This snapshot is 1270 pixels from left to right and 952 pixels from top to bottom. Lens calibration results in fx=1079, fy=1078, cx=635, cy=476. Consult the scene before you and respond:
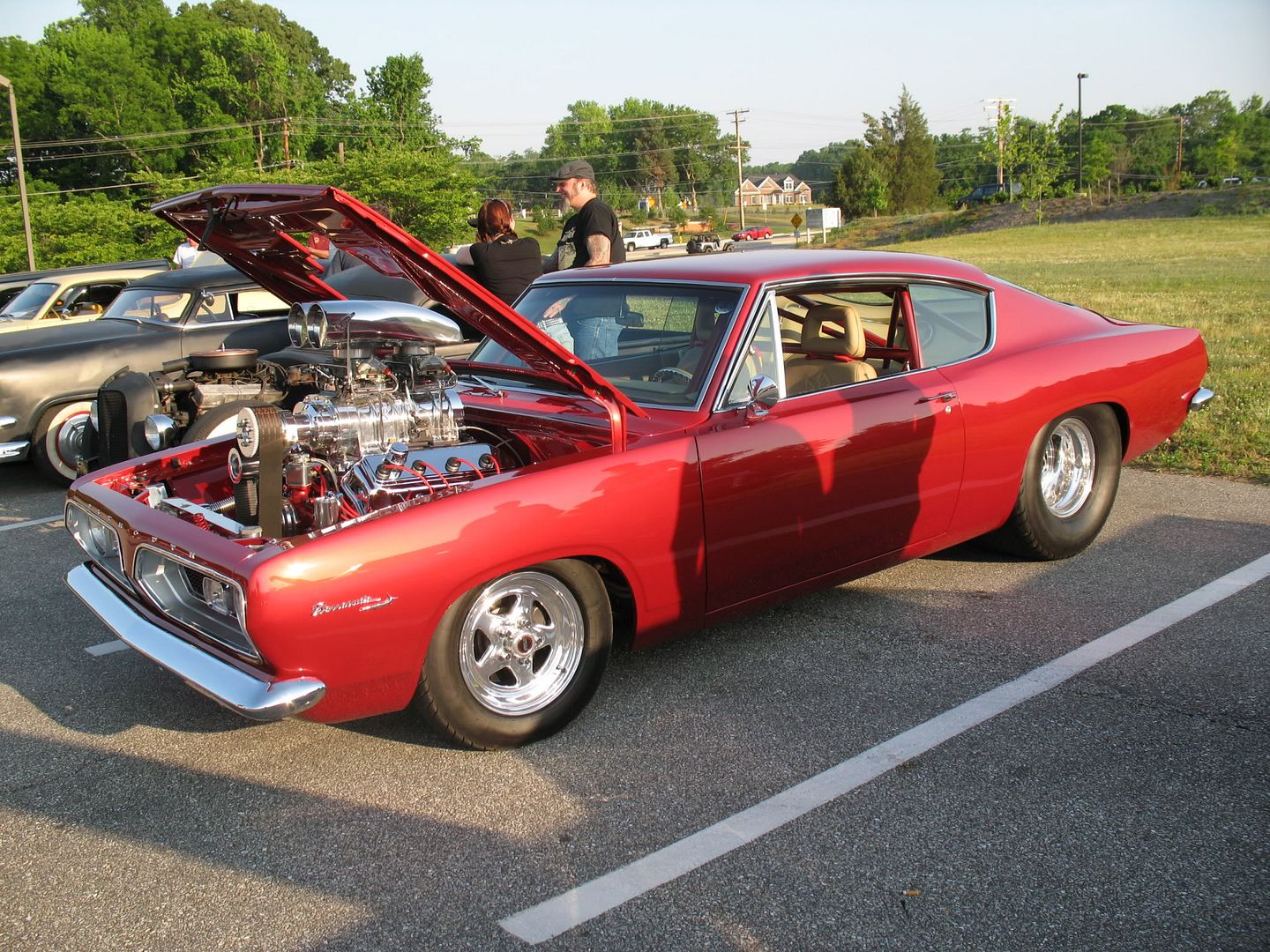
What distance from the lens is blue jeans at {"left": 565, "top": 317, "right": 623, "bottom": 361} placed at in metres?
4.42

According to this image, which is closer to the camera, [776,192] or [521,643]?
[521,643]

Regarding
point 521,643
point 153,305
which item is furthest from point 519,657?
point 153,305

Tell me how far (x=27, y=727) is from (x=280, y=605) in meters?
1.55

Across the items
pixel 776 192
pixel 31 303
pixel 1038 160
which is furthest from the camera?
pixel 776 192

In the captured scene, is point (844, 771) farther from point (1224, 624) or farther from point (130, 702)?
point (130, 702)

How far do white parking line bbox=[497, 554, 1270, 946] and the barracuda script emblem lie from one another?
36.2 inches

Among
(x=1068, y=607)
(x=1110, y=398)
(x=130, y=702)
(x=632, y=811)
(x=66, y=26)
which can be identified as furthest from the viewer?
(x=66, y=26)

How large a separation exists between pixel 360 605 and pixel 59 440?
574 cm

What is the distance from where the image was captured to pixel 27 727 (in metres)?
3.77

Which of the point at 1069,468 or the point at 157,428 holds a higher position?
the point at 157,428

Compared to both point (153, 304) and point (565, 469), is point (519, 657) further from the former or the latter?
point (153, 304)

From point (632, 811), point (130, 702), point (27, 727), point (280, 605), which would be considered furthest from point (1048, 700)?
point (27, 727)

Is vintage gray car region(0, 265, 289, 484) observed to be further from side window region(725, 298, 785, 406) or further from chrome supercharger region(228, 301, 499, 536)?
side window region(725, 298, 785, 406)

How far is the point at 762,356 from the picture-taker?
13.4 feet
